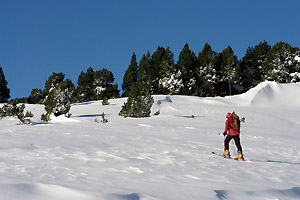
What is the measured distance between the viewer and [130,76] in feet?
187

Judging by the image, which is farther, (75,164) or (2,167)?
(75,164)

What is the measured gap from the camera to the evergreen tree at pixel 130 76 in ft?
187

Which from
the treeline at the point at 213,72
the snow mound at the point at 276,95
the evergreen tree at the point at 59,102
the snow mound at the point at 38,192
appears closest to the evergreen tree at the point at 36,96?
the treeline at the point at 213,72

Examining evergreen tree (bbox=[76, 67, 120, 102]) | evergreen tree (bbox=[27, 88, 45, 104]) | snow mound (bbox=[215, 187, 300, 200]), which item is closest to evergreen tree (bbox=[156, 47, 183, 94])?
evergreen tree (bbox=[76, 67, 120, 102])

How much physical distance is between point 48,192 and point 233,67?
54.0 meters

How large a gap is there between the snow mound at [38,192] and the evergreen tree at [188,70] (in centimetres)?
4523

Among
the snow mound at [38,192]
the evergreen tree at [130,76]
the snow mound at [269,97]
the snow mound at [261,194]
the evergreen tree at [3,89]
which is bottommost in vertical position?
the snow mound at [261,194]

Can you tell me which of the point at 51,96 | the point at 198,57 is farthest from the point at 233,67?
the point at 51,96

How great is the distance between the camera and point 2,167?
450cm

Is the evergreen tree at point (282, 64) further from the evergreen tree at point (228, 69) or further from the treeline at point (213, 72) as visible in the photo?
the evergreen tree at point (228, 69)

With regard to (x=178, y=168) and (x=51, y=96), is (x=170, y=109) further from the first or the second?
(x=178, y=168)

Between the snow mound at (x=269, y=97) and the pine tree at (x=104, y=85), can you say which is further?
the pine tree at (x=104, y=85)

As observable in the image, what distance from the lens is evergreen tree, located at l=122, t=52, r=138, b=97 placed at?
56.9 meters

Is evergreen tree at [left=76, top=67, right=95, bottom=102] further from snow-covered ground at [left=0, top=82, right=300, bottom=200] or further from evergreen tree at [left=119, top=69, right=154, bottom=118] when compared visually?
snow-covered ground at [left=0, top=82, right=300, bottom=200]
